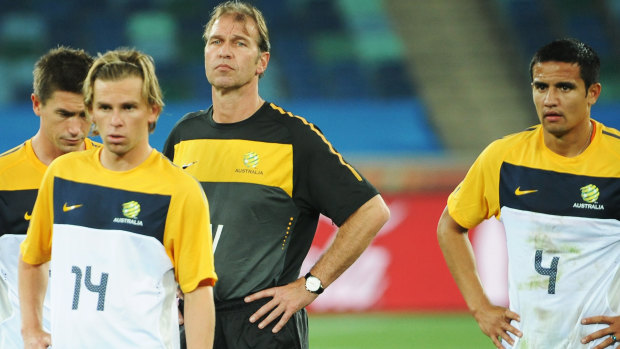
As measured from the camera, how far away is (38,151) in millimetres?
4676

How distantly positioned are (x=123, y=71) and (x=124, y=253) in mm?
681

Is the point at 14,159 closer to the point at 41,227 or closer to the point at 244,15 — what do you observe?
the point at 41,227

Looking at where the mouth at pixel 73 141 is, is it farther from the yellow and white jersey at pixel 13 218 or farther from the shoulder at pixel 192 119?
the shoulder at pixel 192 119

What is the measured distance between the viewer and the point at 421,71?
1734 cm

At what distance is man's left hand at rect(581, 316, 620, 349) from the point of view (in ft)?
14.2

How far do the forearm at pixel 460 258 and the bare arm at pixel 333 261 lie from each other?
445mm

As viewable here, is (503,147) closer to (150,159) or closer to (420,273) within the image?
(150,159)

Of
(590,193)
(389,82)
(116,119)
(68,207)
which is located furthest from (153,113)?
(389,82)

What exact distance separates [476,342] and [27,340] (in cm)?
688

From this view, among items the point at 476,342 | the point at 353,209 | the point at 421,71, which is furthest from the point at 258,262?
the point at 421,71

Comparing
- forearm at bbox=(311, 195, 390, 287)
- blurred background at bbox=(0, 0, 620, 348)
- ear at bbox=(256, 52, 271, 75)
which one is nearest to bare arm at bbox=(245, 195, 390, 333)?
forearm at bbox=(311, 195, 390, 287)

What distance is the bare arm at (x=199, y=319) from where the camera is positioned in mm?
3744

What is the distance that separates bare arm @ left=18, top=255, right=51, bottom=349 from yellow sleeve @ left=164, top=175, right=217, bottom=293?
56 cm

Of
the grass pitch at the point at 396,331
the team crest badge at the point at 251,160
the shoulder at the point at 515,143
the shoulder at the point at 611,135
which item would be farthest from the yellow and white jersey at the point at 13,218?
the grass pitch at the point at 396,331
